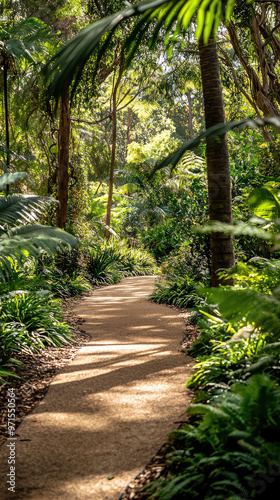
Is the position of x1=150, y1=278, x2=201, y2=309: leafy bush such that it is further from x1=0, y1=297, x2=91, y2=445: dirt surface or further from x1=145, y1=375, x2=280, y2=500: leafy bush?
x1=145, y1=375, x2=280, y2=500: leafy bush

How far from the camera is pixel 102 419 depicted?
2.96 metres

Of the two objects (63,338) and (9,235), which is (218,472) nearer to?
(9,235)

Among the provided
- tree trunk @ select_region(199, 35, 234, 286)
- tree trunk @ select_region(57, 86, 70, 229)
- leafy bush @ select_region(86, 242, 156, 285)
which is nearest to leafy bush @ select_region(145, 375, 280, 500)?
tree trunk @ select_region(199, 35, 234, 286)

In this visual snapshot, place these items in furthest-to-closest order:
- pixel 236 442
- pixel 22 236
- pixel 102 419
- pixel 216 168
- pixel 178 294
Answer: pixel 178 294
pixel 216 168
pixel 22 236
pixel 102 419
pixel 236 442

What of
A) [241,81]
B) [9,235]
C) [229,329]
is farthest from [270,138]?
[9,235]

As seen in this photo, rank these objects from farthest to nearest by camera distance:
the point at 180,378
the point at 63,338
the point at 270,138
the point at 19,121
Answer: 1. the point at 19,121
2. the point at 270,138
3. the point at 63,338
4. the point at 180,378

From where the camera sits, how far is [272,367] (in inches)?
103

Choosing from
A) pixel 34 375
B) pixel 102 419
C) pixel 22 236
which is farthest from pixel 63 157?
pixel 102 419

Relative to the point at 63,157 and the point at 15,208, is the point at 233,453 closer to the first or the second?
the point at 15,208

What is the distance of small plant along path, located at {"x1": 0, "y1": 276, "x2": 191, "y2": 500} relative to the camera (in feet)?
7.37

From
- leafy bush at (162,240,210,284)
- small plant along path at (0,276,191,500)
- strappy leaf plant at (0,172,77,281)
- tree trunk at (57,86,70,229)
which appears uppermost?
Answer: tree trunk at (57,86,70,229)

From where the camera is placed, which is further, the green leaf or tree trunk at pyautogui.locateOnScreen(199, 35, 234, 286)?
tree trunk at pyautogui.locateOnScreen(199, 35, 234, 286)

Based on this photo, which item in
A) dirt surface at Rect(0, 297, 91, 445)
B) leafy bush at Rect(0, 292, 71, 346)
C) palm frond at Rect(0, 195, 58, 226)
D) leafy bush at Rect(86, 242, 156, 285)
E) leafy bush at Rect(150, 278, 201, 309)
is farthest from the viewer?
leafy bush at Rect(86, 242, 156, 285)

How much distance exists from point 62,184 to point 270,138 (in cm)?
470
